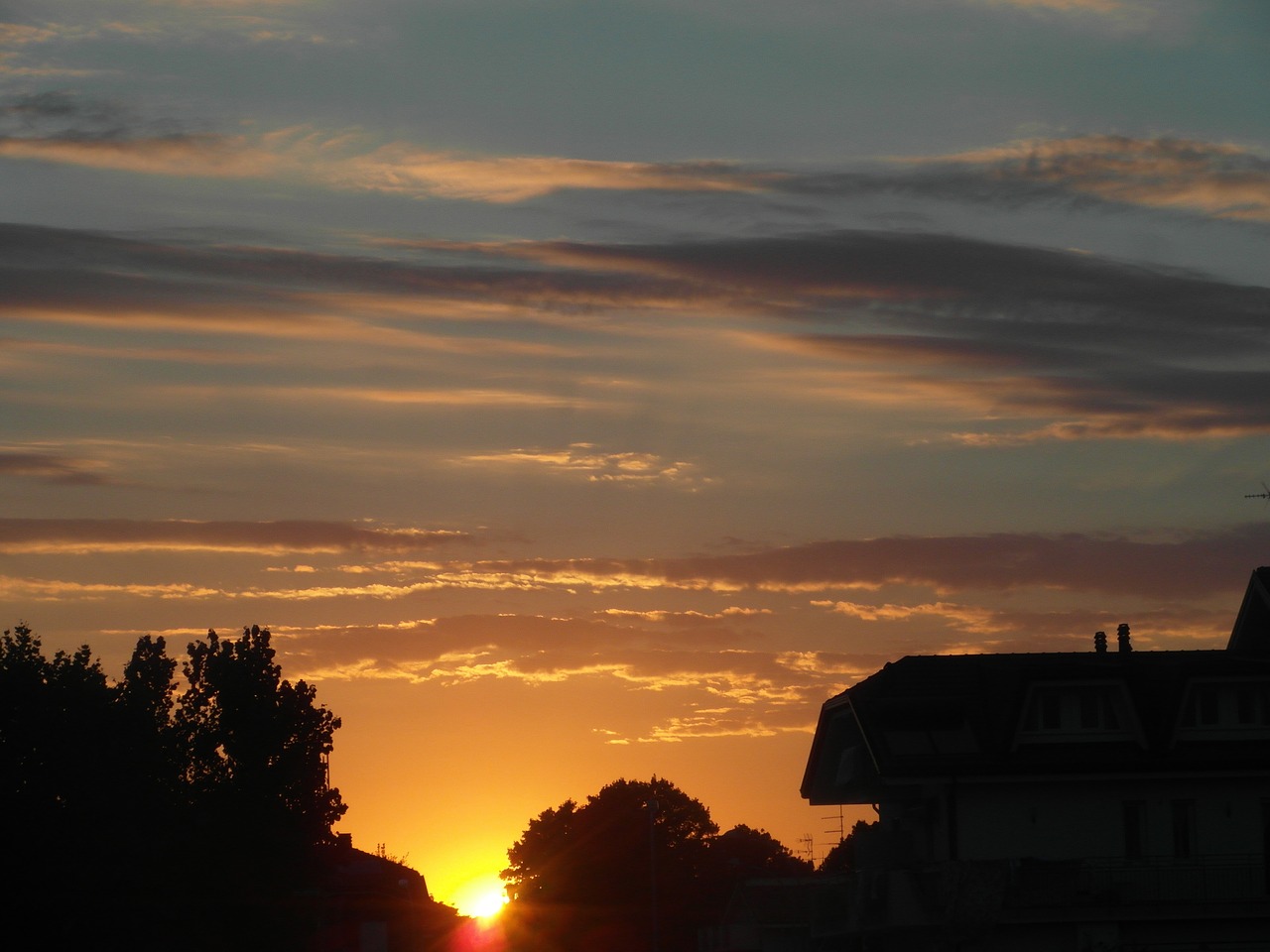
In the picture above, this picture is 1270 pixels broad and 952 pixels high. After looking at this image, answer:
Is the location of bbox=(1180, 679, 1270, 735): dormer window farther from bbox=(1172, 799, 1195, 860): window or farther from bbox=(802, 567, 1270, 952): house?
bbox=(1172, 799, 1195, 860): window

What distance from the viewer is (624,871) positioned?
132750 mm

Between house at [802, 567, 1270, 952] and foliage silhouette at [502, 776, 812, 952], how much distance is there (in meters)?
64.5

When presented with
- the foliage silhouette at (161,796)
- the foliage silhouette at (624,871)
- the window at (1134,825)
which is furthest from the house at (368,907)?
the window at (1134,825)

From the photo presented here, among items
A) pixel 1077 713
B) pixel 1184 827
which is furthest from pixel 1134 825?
pixel 1077 713

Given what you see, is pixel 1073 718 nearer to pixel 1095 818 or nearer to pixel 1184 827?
pixel 1095 818

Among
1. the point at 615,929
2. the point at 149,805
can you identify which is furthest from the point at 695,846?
the point at 149,805

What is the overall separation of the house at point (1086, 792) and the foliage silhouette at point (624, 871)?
64.5 metres

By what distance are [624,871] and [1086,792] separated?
270ft

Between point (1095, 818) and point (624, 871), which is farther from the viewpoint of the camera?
point (624, 871)

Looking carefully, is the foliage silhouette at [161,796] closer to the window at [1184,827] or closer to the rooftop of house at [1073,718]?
the rooftop of house at [1073,718]

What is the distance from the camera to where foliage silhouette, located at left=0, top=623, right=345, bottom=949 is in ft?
237

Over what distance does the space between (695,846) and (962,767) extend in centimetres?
9726

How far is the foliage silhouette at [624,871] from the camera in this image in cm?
12581

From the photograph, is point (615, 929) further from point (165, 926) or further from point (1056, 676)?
point (1056, 676)
